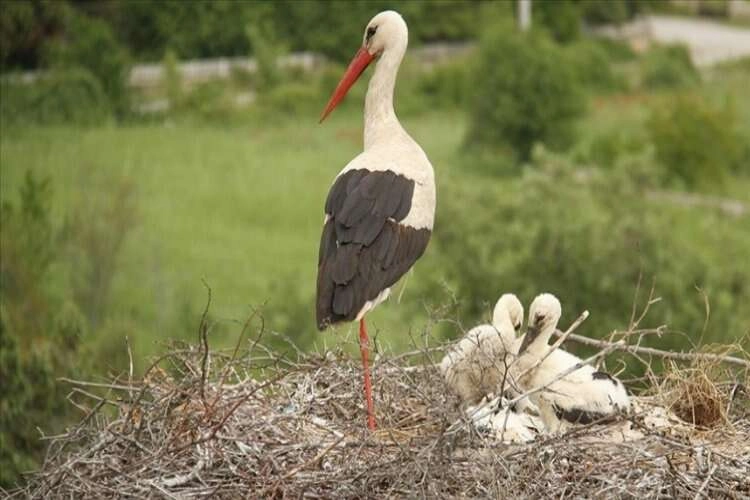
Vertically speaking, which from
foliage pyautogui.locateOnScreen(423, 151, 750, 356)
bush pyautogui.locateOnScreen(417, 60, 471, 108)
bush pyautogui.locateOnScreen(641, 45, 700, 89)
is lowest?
bush pyautogui.locateOnScreen(417, 60, 471, 108)

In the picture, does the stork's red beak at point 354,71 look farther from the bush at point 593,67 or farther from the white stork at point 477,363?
the bush at point 593,67

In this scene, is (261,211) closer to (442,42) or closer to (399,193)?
(442,42)

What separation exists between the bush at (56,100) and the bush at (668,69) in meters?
13.2

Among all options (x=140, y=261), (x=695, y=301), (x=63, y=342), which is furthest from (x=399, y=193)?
(x=140, y=261)

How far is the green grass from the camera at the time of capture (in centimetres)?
2336

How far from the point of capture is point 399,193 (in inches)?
278

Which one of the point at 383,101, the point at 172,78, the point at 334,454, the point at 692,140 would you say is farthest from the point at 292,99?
the point at 334,454

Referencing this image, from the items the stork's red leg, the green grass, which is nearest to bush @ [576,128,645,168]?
the green grass

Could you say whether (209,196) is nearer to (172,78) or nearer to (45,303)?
(172,78)

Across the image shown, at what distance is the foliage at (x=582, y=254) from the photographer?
20641 mm

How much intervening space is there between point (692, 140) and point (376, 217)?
29268mm

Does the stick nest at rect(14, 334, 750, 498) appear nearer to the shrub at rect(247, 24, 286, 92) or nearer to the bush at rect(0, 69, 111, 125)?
the bush at rect(0, 69, 111, 125)

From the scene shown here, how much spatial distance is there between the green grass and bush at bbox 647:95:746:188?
4.52 m

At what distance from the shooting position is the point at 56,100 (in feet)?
80.2
